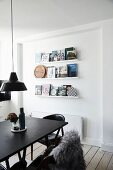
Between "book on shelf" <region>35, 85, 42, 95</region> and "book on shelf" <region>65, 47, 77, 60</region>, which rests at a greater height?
"book on shelf" <region>65, 47, 77, 60</region>

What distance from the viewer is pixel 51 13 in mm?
3076

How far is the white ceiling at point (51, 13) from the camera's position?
2.68 meters

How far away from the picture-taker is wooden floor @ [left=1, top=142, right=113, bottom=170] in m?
2.93

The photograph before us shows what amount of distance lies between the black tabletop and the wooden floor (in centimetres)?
76

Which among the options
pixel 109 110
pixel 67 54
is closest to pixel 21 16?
pixel 67 54

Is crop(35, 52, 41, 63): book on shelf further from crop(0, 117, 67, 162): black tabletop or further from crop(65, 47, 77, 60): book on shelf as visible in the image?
crop(0, 117, 67, 162): black tabletop

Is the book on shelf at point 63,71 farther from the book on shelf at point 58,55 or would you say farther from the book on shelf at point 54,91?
the book on shelf at point 54,91

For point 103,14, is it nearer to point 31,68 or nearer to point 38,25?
point 38,25

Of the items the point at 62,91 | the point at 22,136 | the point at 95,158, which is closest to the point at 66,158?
the point at 22,136

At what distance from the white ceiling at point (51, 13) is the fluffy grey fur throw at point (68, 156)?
201 cm

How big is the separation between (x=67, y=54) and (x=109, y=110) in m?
1.52

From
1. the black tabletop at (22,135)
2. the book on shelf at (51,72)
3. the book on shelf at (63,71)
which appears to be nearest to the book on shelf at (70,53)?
the book on shelf at (63,71)

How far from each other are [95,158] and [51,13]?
8.83ft

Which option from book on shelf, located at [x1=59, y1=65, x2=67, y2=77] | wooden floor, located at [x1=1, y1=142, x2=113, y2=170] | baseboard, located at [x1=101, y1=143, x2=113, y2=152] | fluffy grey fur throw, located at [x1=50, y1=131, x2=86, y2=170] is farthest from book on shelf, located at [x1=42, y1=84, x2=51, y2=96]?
fluffy grey fur throw, located at [x1=50, y1=131, x2=86, y2=170]
